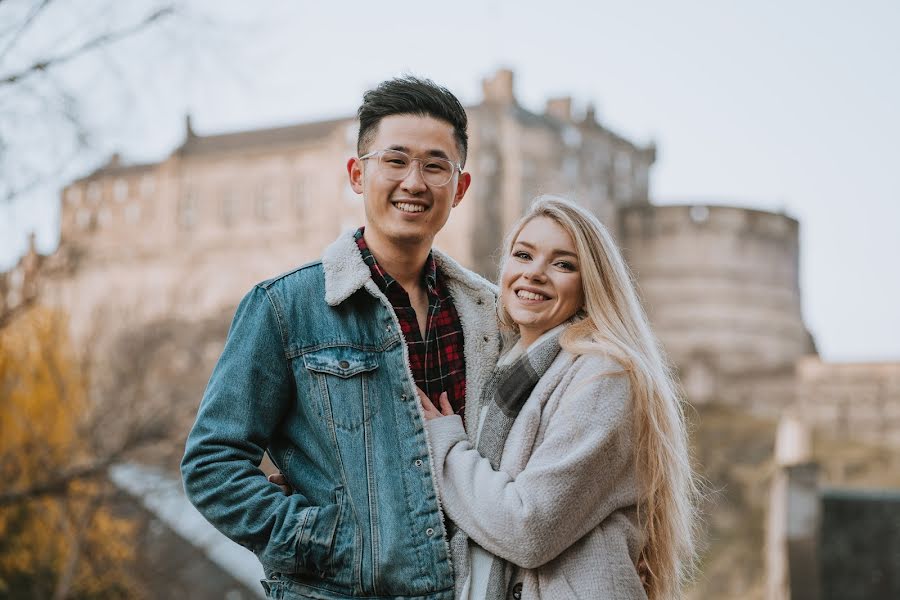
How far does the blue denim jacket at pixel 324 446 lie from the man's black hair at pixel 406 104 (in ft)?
1.10

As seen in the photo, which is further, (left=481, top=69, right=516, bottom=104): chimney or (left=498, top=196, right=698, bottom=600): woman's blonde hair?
(left=481, top=69, right=516, bottom=104): chimney

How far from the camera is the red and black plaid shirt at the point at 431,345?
8.36 ft

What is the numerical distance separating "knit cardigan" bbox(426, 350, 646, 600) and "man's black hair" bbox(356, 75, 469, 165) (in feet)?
2.08

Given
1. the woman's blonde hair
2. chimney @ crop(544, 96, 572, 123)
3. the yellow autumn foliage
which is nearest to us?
the woman's blonde hair

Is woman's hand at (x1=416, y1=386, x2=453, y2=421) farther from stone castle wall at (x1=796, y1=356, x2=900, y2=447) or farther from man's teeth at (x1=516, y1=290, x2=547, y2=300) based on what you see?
stone castle wall at (x1=796, y1=356, x2=900, y2=447)

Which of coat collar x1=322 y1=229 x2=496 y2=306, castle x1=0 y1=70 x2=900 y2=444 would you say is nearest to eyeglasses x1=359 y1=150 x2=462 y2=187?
coat collar x1=322 y1=229 x2=496 y2=306

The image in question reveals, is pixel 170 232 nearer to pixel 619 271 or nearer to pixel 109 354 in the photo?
pixel 109 354

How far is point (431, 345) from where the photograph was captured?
2.59 metres

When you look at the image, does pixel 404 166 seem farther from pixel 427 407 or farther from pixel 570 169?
pixel 570 169

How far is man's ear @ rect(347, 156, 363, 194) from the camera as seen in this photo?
2614 millimetres

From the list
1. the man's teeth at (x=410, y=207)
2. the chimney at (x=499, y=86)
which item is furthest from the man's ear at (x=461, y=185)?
the chimney at (x=499, y=86)

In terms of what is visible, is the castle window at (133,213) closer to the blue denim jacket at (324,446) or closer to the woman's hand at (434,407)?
the blue denim jacket at (324,446)

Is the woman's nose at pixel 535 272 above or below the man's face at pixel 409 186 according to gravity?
below

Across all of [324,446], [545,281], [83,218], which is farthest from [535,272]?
[83,218]
